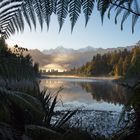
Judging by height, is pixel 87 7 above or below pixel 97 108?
above

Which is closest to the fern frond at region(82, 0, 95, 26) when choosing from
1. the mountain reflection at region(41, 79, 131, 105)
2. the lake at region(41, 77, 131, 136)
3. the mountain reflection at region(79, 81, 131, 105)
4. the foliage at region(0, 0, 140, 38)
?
the foliage at region(0, 0, 140, 38)

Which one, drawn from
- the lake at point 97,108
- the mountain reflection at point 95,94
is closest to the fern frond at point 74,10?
the lake at point 97,108

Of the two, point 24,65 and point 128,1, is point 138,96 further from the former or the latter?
point 24,65

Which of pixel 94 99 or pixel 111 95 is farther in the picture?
pixel 111 95

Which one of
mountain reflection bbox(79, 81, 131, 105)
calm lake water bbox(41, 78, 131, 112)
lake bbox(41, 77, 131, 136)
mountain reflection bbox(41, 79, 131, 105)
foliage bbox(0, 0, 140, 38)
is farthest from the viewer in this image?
mountain reflection bbox(41, 79, 131, 105)

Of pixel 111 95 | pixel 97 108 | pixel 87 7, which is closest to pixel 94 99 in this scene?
pixel 111 95

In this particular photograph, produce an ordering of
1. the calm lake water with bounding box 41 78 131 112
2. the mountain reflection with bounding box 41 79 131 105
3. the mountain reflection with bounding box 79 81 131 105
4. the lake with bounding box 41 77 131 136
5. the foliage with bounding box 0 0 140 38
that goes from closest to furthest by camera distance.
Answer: the foliage with bounding box 0 0 140 38 → the lake with bounding box 41 77 131 136 → the calm lake water with bounding box 41 78 131 112 → the mountain reflection with bounding box 79 81 131 105 → the mountain reflection with bounding box 41 79 131 105

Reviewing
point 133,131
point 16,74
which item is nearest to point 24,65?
point 16,74

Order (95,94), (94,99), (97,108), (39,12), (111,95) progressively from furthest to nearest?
1. (95,94)
2. (111,95)
3. (94,99)
4. (97,108)
5. (39,12)

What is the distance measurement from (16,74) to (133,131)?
678 mm

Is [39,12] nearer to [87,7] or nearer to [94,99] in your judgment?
[87,7]

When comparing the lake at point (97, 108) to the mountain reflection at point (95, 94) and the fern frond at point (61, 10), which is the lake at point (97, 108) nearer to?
→ the mountain reflection at point (95, 94)

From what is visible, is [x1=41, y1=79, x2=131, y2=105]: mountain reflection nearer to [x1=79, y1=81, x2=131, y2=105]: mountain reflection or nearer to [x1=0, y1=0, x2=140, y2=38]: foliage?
[x1=79, y1=81, x2=131, y2=105]: mountain reflection

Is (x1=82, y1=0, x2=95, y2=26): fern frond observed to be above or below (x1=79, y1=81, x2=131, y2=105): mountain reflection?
above
